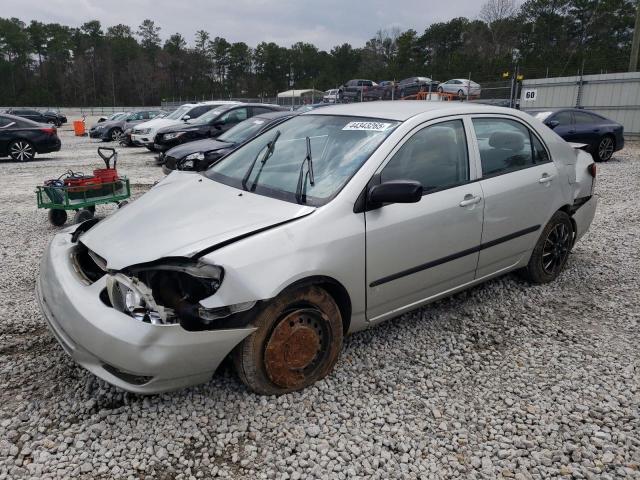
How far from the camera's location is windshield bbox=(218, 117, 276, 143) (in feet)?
32.3

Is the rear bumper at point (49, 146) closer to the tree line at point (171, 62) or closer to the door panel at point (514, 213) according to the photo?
the door panel at point (514, 213)

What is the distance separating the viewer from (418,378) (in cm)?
308

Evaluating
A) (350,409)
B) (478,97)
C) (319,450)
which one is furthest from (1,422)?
(478,97)

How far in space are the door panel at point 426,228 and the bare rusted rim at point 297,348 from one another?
0.39 m

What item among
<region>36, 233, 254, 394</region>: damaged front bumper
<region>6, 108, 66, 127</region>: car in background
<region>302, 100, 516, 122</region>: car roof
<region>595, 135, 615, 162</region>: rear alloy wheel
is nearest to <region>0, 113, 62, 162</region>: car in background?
<region>302, 100, 516, 122</region>: car roof

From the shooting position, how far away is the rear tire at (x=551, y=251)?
4305 millimetres

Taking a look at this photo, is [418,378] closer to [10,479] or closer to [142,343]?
[142,343]

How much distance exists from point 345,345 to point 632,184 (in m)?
8.66

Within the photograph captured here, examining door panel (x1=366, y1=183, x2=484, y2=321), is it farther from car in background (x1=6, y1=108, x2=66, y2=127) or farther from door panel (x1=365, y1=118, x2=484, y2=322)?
car in background (x1=6, y1=108, x2=66, y2=127)

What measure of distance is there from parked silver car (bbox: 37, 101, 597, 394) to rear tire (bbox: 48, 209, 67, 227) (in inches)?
155

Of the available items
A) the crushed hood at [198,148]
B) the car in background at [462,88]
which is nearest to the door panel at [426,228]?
the crushed hood at [198,148]

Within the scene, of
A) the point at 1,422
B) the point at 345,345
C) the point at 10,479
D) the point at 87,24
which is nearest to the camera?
the point at 10,479

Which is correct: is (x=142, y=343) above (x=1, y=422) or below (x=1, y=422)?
above

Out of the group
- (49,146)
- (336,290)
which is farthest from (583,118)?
(49,146)
